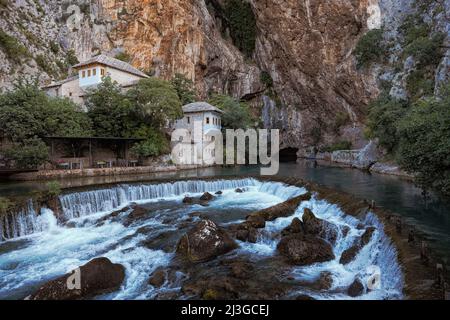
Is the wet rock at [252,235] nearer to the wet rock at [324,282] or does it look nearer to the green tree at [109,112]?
the wet rock at [324,282]

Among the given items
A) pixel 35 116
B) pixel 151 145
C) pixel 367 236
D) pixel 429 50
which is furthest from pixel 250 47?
pixel 367 236

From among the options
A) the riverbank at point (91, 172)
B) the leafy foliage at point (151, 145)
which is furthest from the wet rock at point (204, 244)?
the leafy foliage at point (151, 145)

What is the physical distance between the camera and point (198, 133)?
1478 inches

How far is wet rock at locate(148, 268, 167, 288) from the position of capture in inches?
363

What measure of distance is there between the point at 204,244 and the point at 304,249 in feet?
11.7

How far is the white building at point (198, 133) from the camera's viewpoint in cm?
3697

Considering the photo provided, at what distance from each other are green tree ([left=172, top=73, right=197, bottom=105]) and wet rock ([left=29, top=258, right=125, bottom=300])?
3637 centimetres

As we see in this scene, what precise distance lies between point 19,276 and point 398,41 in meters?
42.8

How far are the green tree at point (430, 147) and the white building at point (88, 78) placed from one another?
99.9ft

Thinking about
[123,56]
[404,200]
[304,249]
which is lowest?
[304,249]

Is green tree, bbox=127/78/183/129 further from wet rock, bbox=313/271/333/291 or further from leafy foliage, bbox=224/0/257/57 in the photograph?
leafy foliage, bbox=224/0/257/57

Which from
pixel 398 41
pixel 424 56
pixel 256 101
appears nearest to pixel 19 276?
pixel 424 56

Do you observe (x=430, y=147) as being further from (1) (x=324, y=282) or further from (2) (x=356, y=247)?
(1) (x=324, y=282)
